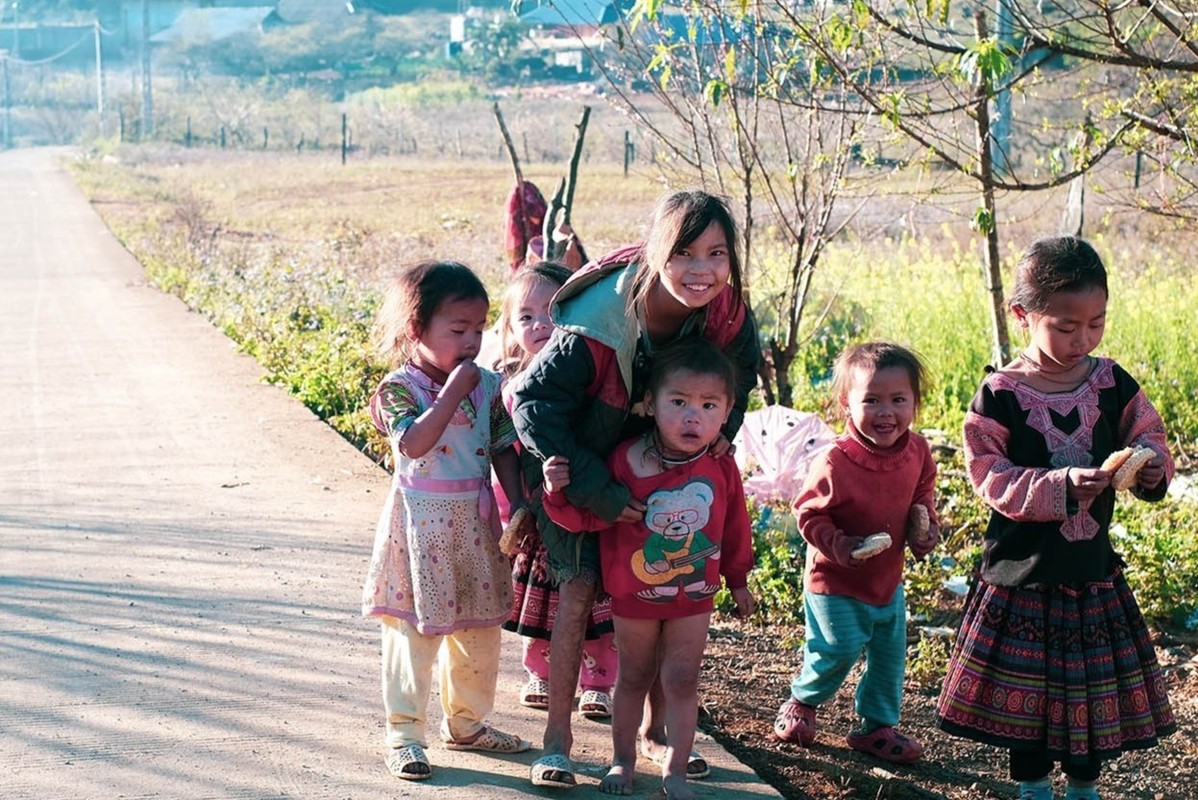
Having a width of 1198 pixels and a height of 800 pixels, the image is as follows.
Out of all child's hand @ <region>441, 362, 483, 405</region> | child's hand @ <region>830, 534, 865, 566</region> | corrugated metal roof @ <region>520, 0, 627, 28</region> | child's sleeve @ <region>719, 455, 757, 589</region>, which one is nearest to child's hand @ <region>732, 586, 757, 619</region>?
child's sleeve @ <region>719, 455, 757, 589</region>

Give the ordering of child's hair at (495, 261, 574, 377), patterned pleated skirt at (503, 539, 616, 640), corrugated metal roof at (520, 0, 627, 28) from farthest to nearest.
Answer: corrugated metal roof at (520, 0, 627, 28) → child's hair at (495, 261, 574, 377) → patterned pleated skirt at (503, 539, 616, 640)

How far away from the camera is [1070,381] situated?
12.8ft

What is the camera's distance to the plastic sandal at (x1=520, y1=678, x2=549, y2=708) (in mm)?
4621

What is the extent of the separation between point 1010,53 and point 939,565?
2094 millimetres

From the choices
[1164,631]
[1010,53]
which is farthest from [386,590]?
[1164,631]

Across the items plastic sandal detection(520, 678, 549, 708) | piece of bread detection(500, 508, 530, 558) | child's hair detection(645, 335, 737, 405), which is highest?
child's hair detection(645, 335, 737, 405)

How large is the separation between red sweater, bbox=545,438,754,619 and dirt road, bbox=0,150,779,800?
1.64ft

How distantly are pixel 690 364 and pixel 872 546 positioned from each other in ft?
2.27

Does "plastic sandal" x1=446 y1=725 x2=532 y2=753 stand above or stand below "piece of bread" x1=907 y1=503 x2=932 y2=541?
below

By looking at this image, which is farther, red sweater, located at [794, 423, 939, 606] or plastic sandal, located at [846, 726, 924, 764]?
plastic sandal, located at [846, 726, 924, 764]

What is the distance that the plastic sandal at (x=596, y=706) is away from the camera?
178 inches

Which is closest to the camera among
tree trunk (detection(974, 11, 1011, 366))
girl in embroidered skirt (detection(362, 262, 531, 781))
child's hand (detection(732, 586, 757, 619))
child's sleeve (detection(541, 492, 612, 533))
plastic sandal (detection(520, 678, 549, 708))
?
child's sleeve (detection(541, 492, 612, 533))

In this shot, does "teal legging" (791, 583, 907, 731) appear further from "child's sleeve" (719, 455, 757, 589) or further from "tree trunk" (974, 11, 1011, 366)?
"tree trunk" (974, 11, 1011, 366)

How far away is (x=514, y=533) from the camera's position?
13.1ft
